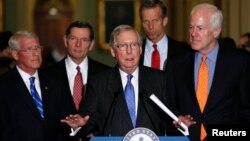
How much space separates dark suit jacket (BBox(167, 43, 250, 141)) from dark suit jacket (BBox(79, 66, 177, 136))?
185 mm

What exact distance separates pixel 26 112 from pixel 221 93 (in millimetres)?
1283

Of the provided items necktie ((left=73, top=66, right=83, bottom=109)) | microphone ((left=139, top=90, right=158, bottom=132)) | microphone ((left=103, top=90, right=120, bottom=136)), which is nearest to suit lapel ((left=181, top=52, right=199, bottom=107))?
microphone ((left=139, top=90, right=158, bottom=132))

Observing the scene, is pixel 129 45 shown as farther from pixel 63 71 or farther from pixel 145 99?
pixel 63 71

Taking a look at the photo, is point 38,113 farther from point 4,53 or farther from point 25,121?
point 4,53

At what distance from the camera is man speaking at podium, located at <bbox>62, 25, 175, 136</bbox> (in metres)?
3.46

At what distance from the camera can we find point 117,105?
11.5 ft

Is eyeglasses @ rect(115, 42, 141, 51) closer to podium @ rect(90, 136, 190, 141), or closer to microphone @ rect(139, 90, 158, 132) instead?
microphone @ rect(139, 90, 158, 132)

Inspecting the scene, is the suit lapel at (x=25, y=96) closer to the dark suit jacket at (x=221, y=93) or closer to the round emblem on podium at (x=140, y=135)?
the dark suit jacket at (x=221, y=93)

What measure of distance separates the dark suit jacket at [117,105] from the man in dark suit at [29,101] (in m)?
0.62

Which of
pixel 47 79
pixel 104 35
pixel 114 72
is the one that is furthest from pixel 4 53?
pixel 104 35

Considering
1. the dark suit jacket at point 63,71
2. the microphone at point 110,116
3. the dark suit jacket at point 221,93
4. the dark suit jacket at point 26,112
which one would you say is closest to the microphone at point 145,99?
the microphone at point 110,116

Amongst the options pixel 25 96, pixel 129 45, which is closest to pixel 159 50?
pixel 25 96

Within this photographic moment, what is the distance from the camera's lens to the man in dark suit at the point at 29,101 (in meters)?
4.16

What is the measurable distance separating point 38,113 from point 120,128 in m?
0.93
